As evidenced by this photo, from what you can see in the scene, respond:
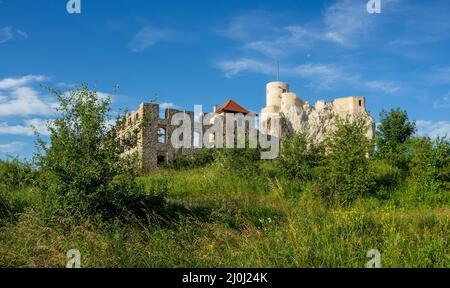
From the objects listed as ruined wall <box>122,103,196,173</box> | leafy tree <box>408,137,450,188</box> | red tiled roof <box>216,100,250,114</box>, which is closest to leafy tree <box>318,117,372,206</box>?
leafy tree <box>408,137,450,188</box>

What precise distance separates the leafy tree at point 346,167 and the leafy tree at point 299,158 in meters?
1.05

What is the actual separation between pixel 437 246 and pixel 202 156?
25832 millimetres

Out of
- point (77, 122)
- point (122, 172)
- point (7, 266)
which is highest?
point (77, 122)

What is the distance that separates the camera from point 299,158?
811 inches

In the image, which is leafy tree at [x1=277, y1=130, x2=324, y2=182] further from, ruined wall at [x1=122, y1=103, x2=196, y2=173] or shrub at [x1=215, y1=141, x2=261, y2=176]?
ruined wall at [x1=122, y1=103, x2=196, y2=173]

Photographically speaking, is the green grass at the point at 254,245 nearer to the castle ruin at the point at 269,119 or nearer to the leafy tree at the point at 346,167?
the leafy tree at the point at 346,167

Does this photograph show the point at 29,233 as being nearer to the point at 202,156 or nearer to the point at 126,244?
the point at 126,244

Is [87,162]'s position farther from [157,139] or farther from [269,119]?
[269,119]

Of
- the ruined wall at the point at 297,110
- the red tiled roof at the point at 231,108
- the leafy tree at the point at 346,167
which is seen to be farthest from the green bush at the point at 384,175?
the red tiled roof at the point at 231,108

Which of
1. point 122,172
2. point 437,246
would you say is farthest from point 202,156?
point 437,246

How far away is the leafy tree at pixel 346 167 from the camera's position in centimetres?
1733

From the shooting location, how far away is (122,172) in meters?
11.6
